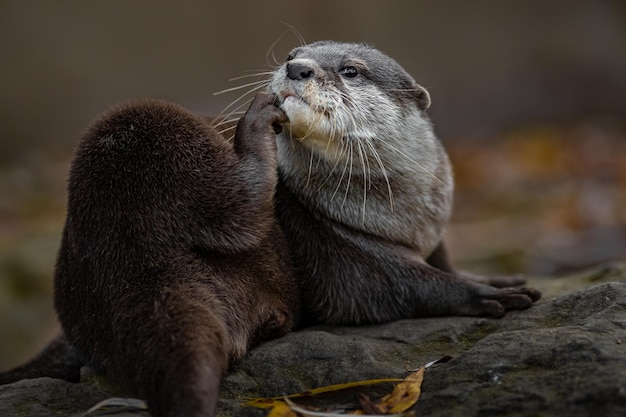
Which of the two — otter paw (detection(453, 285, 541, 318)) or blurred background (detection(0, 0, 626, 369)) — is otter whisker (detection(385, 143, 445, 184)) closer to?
otter paw (detection(453, 285, 541, 318))

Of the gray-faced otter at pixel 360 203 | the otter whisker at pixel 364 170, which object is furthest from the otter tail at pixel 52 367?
the otter whisker at pixel 364 170

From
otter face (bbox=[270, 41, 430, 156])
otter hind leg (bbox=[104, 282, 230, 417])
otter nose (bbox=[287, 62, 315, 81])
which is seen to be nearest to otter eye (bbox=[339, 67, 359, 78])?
otter face (bbox=[270, 41, 430, 156])

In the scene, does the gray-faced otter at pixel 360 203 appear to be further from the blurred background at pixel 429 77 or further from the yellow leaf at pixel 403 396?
the blurred background at pixel 429 77

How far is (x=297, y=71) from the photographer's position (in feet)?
8.71

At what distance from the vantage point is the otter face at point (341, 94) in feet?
8.73

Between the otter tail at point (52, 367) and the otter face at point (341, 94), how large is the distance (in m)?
1.10

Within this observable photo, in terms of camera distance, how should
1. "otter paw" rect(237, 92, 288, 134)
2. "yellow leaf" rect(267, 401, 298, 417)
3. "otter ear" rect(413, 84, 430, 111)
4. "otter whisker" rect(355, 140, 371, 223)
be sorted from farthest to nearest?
"otter ear" rect(413, 84, 430, 111) < "otter whisker" rect(355, 140, 371, 223) < "otter paw" rect(237, 92, 288, 134) < "yellow leaf" rect(267, 401, 298, 417)

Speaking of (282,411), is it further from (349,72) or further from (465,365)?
(349,72)

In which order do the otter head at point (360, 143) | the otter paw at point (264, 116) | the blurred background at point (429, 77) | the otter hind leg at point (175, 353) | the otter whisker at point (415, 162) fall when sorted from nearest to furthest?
the otter hind leg at point (175, 353) → the otter paw at point (264, 116) → the otter head at point (360, 143) → the otter whisker at point (415, 162) → the blurred background at point (429, 77)

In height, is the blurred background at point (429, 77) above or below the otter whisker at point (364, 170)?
above

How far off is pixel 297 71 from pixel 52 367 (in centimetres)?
133

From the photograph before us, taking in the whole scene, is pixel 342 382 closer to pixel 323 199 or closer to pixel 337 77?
pixel 323 199

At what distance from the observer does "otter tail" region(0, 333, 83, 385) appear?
2.98 m

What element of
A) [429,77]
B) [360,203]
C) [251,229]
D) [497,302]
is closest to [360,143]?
[360,203]
